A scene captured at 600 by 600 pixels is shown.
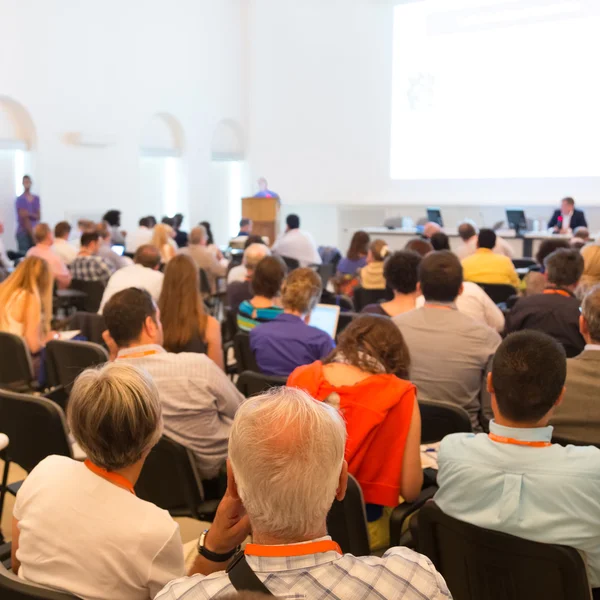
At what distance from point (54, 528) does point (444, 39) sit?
11.5m

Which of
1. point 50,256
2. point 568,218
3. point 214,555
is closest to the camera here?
point 214,555

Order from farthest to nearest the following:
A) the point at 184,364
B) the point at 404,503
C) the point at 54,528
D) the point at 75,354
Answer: the point at 75,354 → the point at 184,364 → the point at 404,503 → the point at 54,528

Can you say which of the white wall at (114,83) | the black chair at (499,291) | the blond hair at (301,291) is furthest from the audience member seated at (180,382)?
the white wall at (114,83)

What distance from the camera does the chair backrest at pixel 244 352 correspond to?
3988 mm

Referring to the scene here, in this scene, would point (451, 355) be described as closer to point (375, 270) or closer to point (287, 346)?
point (287, 346)

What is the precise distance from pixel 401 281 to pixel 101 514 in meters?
2.79

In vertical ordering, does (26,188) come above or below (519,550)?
above

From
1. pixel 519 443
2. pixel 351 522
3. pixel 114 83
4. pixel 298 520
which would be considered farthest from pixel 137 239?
pixel 298 520

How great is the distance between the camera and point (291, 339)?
3705 millimetres

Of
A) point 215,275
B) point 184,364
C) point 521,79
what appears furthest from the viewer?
point 521,79

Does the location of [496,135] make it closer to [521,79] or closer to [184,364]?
[521,79]

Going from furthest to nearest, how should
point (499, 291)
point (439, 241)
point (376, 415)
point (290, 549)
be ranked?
point (439, 241), point (499, 291), point (376, 415), point (290, 549)

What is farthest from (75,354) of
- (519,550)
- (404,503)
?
(519,550)

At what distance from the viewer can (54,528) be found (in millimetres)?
1648
